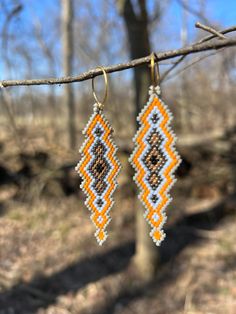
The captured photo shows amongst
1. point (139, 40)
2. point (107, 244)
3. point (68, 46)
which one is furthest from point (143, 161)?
point (68, 46)

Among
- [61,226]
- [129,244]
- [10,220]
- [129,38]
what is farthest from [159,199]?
[10,220]

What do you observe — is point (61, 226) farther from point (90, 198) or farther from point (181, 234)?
point (90, 198)

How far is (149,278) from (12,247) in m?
1.91

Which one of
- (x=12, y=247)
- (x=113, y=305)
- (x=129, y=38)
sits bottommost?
(x=113, y=305)

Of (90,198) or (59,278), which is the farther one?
(59,278)

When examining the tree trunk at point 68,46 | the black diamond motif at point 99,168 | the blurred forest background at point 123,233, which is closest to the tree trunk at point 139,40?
the blurred forest background at point 123,233

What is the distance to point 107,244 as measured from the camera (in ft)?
18.0

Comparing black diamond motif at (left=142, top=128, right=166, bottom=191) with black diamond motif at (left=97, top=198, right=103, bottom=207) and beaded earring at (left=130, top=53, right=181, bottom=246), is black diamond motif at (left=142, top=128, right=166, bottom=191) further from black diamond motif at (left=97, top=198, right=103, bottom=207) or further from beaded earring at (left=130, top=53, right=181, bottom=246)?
black diamond motif at (left=97, top=198, right=103, bottom=207)

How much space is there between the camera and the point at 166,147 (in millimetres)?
1310

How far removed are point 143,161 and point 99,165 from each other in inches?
A: 6.0

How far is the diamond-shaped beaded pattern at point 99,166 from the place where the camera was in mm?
1366

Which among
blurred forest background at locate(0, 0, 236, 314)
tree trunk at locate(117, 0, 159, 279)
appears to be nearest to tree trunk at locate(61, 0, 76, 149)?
blurred forest background at locate(0, 0, 236, 314)

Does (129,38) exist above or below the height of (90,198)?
above

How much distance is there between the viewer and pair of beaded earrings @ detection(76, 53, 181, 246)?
51.1 inches
